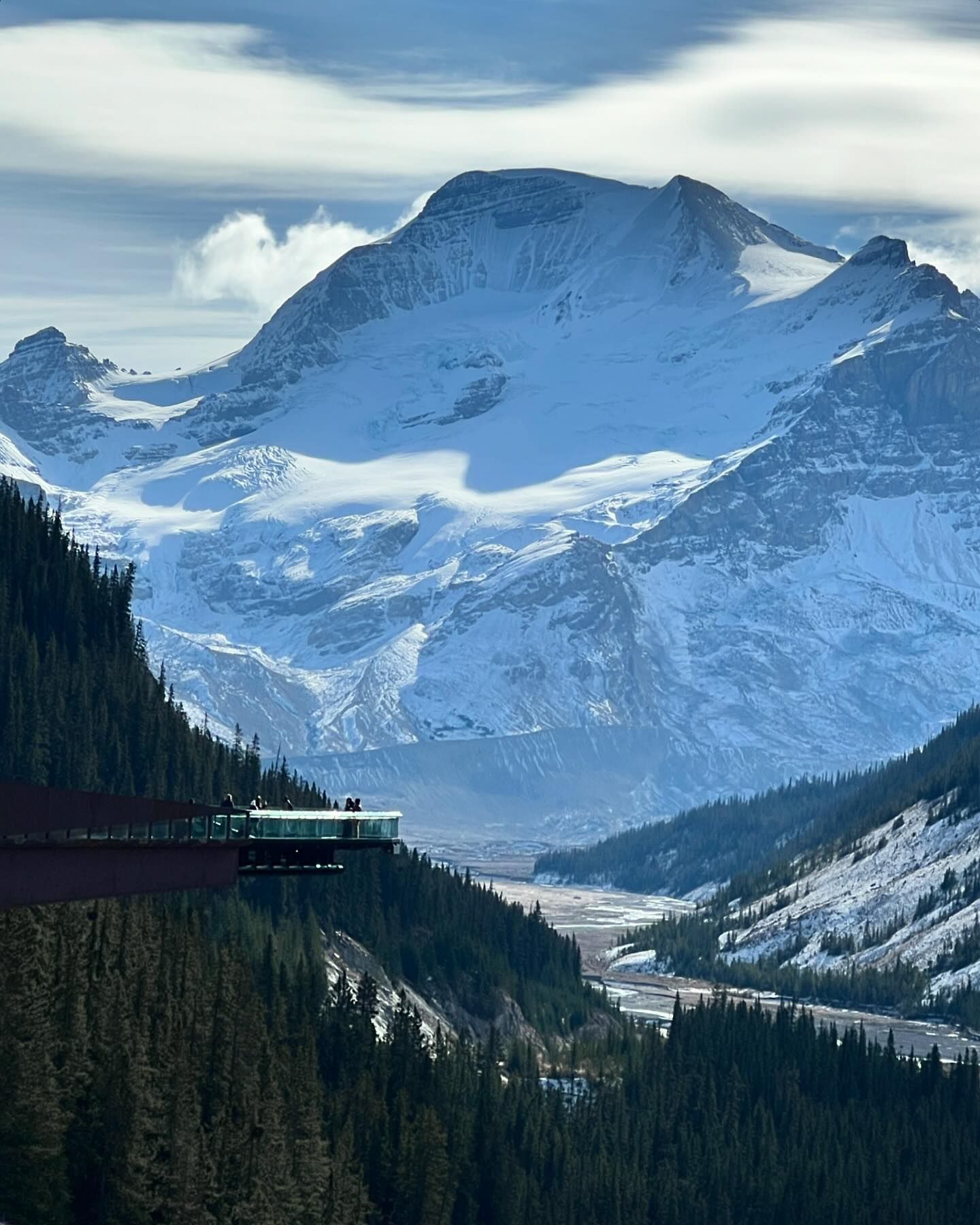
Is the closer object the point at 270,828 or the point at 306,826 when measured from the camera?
the point at 270,828

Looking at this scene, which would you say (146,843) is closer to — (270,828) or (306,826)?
(270,828)

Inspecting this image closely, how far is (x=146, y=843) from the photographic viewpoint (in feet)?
451

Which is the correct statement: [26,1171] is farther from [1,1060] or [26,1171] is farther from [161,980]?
[161,980]

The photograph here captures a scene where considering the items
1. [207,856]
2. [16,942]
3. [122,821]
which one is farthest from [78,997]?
[122,821]

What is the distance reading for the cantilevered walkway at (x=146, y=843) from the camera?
126 meters

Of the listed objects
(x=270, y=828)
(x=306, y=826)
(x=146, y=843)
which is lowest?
(x=146, y=843)

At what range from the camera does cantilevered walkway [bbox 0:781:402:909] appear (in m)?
126

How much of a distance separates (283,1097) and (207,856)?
156 ft

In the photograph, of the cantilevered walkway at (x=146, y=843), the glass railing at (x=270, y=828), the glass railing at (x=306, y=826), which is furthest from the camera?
the glass railing at (x=306, y=826)

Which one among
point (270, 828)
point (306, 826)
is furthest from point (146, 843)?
point (306, 826)

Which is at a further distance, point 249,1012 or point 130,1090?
point 249,1012

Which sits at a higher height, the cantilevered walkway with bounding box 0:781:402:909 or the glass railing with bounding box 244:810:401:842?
the glass railing with bounding box 244:810:401:842

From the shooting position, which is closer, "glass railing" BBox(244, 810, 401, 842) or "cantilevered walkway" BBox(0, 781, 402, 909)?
"cantilevered walkway" BBox(0, 781, 402, 909)

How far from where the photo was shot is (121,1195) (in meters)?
152
